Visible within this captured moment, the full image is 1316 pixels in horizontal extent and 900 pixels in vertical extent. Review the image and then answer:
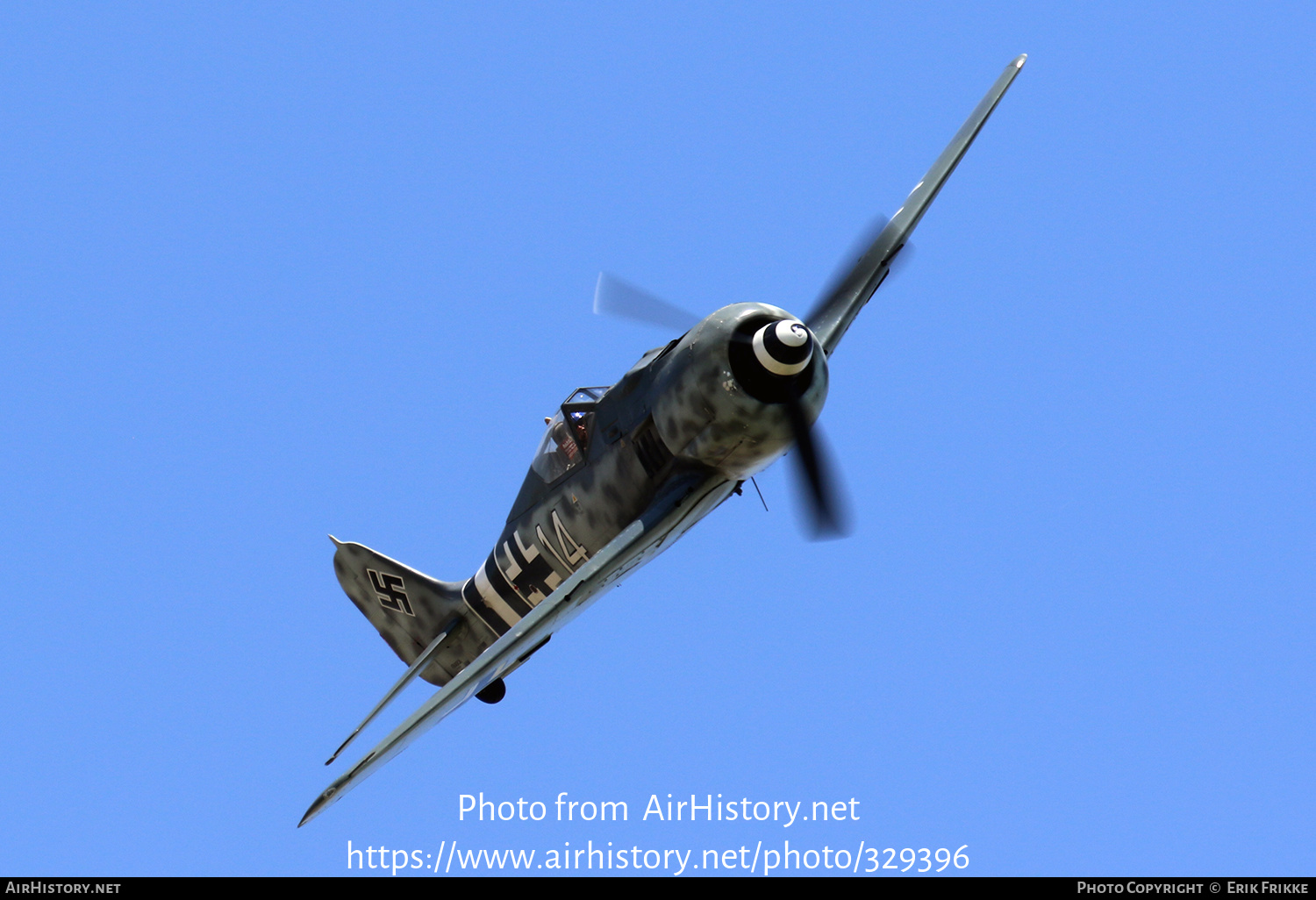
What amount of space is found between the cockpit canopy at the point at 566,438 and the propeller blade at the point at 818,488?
2845 mm

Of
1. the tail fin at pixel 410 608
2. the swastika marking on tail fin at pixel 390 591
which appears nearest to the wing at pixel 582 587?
the tail fin at pixel 410 608

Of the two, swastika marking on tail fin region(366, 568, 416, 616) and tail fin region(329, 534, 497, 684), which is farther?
swastika marking on tail fin region(366, 568, 416, 616)

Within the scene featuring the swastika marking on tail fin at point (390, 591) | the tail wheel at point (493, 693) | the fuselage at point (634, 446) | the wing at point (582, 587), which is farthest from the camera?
the swastika marking on tail fin at point (390, 591)

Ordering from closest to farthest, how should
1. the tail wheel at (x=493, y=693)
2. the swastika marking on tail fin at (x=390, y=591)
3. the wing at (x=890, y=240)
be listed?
the wing at (x=890, y=240) < the tail wheel at (x=493, y=693) < the swastika marking on tail fin at (x=390, y=591)

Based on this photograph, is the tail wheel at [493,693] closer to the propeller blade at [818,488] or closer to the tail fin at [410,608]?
the tail fin at [410,608]

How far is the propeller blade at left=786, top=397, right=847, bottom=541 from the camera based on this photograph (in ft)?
54.4

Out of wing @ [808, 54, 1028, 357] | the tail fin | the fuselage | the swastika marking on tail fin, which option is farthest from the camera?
the swastika marking on tail fin

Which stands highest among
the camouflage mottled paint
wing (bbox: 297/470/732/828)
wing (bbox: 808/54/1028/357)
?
wing (bbox: 808/54/1028/357)

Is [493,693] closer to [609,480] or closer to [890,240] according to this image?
[609,480]

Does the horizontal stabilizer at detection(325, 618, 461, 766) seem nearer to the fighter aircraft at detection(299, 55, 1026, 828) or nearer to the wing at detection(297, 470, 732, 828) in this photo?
the fighter aircraft at detection(299, 55, 1026, 828)

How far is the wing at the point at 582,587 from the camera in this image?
16141 millimetres

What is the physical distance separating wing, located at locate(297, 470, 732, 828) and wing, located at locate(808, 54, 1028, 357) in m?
2.66

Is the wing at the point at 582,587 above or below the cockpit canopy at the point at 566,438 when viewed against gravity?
below

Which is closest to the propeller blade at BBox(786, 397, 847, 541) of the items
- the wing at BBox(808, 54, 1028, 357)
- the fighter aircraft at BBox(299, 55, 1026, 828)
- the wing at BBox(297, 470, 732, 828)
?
the fighter aircraft at BBox(299, 55, 1026, 828)
